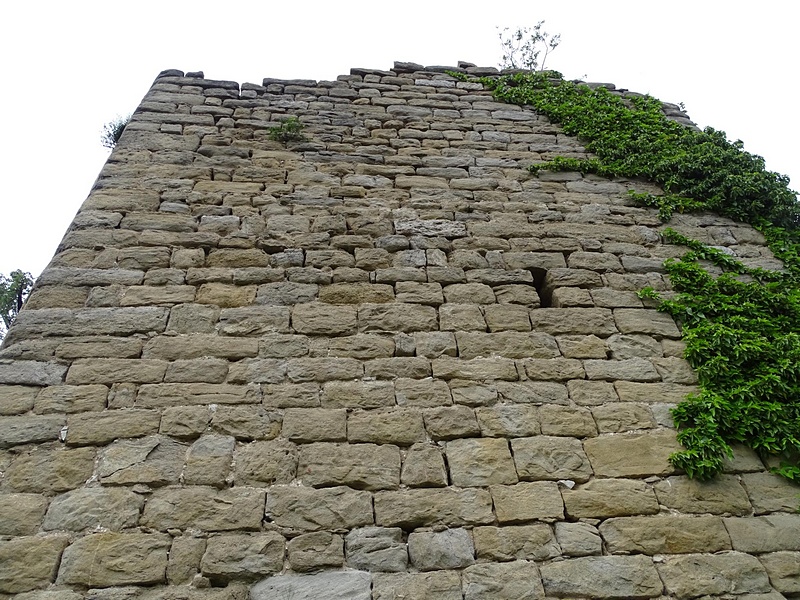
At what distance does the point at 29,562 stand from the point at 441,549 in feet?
5.78

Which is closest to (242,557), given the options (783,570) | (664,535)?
(664,535)

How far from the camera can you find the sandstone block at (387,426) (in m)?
→ 2.84

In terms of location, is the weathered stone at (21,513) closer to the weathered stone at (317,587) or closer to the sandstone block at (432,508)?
the weathered stone at (317,587)

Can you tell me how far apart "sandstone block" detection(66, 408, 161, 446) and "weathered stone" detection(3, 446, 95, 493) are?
61 mm

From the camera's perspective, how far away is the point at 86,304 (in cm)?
329

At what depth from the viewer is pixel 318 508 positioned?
8.45 feet

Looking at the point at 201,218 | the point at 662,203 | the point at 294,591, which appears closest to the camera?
the point at 294,591

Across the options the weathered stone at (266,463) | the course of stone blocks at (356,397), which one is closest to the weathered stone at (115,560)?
the course of stone blocks at (356,397)

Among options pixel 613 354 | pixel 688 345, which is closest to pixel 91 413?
pixel 613 354

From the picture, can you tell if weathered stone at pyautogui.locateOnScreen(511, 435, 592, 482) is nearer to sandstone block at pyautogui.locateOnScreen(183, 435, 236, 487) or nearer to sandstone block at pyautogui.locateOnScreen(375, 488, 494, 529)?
sandstone block at pyautogui.locateOnScreen(375, 488, 494, 529)

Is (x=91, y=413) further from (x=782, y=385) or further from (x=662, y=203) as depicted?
(x=662, y=203)

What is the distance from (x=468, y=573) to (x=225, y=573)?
1054mm

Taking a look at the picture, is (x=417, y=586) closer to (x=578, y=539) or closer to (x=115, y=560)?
(x=578, y=539)

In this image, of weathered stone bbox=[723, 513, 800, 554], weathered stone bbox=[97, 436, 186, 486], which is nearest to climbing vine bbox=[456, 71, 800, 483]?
weathered stone bbox=[723, 513, 800, 554]
